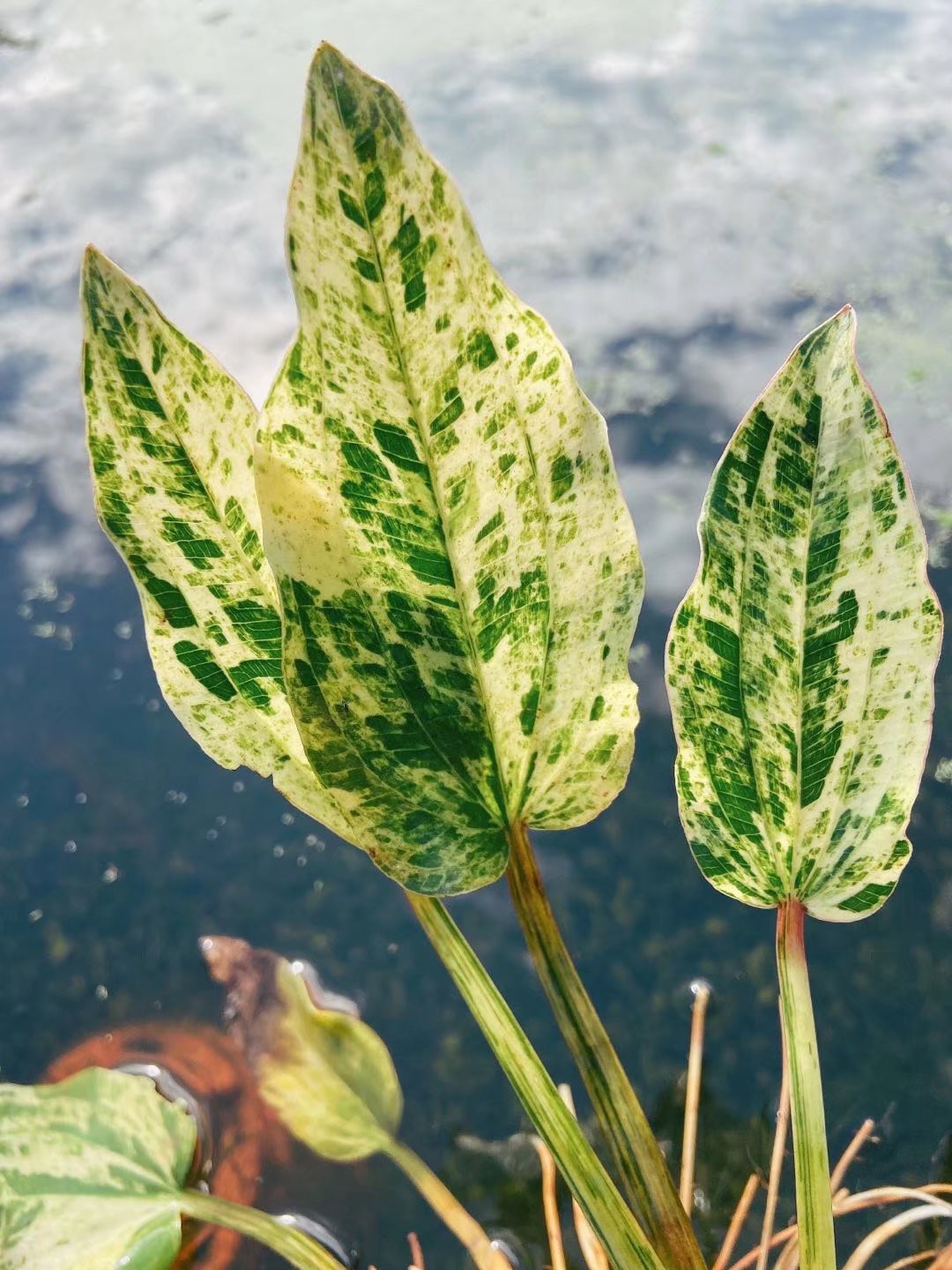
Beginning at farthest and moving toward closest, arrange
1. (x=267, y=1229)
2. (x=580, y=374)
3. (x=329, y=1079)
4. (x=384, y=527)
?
1. (x=580, y=374)
2. (x=329, y=1079)
3. (x=267, y=1229)
4. (x=384, y=527)

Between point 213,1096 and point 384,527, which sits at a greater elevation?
point 384,527

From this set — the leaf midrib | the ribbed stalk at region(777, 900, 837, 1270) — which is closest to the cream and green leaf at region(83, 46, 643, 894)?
the leaf midrib

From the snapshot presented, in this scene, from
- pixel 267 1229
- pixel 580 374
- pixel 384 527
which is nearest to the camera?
pixel 384 527

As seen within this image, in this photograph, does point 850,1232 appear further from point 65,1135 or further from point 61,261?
point 61,261

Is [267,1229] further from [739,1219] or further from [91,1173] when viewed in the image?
[739,1219]

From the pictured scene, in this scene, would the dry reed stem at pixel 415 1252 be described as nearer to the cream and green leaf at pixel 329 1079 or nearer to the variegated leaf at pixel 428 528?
the cream and green leaf at pixel 329 1079

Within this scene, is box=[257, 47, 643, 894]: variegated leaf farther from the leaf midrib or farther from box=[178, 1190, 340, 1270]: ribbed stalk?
box=[178, 1190, 340, 1270]: ribbed stalk

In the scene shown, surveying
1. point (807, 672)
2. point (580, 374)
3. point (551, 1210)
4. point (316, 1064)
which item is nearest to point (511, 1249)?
point (551, 1210)

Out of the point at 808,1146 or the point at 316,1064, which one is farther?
the point at 316,1064
